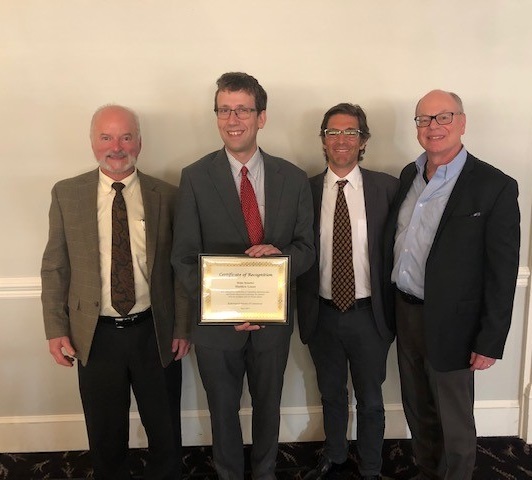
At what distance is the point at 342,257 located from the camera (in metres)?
2.16

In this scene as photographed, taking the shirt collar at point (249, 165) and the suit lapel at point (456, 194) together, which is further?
the shirt collar at point (249, 165)

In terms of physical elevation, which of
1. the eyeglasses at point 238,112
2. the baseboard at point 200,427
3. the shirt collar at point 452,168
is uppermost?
the eyeglasses at point 238,112

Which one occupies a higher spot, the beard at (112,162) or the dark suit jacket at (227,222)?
the beard at (112,162)

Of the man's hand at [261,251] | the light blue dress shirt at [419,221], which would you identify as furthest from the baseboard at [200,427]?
the man's hand at [261,251]

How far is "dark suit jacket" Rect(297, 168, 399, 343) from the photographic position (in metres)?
2.16

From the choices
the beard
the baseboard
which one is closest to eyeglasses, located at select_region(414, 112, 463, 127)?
the beard

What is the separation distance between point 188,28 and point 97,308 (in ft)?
4.84

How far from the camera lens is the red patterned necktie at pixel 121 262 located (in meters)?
1.99

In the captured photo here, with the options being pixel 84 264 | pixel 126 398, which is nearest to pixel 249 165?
pixel 84 264

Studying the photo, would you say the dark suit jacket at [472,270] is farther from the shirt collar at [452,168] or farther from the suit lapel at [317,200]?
the suit lapel at [317,200]

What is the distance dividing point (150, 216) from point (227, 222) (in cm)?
36

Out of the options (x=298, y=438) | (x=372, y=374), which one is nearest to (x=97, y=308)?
(x=372, y=374)

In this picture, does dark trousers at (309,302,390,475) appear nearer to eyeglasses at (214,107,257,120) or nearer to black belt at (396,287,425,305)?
black belt at (396,287,425,305)

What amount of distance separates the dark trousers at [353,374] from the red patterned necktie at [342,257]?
88mm
